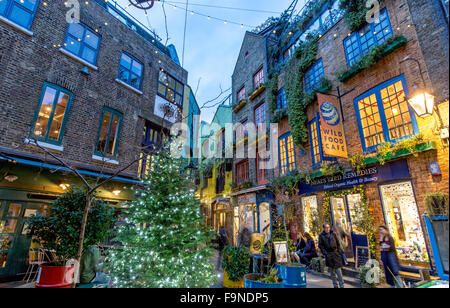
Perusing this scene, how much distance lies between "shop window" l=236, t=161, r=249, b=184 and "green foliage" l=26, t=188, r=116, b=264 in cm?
1015

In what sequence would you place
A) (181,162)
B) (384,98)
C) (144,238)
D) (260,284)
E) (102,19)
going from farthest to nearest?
(102,19) < (384,98) < (181,162) < (144,238) < (260,284)

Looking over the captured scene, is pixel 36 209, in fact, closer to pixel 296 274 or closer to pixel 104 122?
pixel 104 122

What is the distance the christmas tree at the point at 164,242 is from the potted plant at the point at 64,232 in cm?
110

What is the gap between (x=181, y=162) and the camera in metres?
5.57

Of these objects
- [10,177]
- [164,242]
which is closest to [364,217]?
[164,242]

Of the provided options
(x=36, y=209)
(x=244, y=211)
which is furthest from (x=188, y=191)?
(x=244, y=211)

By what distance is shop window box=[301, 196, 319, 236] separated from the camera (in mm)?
8961

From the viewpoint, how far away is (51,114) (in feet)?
25.5

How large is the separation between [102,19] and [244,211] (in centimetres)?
1356

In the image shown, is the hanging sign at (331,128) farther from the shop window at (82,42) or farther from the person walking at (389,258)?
the shop window at (82,42)

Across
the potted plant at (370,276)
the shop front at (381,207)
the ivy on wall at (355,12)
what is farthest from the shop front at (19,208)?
the ivy on wall at (355,12)

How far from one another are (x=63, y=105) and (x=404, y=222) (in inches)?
522

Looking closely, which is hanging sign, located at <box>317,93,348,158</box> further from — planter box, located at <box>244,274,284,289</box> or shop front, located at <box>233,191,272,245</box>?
shop front, located at <box>233,191,272,245</box>

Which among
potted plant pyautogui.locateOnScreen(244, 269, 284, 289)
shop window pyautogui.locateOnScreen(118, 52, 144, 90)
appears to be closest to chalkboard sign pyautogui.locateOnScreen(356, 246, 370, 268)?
potted plant pyautogui.locateOnScreen(244, 269, 284, 289)
